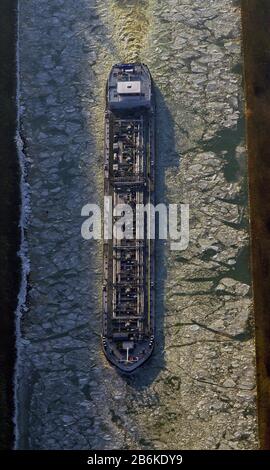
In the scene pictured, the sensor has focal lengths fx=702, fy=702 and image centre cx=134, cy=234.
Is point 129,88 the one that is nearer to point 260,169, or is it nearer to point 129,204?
point 129,204

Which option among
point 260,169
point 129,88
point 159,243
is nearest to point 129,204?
point 159,243

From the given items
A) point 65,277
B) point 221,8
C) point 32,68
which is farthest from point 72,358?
point 221,8

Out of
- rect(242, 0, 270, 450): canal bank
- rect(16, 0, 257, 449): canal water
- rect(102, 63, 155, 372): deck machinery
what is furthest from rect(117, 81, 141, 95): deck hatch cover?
rect(242, 0, 270, 450): canal bank

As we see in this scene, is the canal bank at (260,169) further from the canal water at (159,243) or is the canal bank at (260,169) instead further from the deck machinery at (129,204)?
the deck machinery at (129,204)

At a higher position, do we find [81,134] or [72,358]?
[81,134]

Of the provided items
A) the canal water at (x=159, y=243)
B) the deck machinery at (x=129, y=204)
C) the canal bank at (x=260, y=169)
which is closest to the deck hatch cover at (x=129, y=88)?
the deck machinery at (x=129, y=204)

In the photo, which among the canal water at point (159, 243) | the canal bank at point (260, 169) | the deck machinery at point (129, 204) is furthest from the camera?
the deck machinery at point (129, 204)

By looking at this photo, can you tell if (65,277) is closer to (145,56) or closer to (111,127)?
(111,127)
